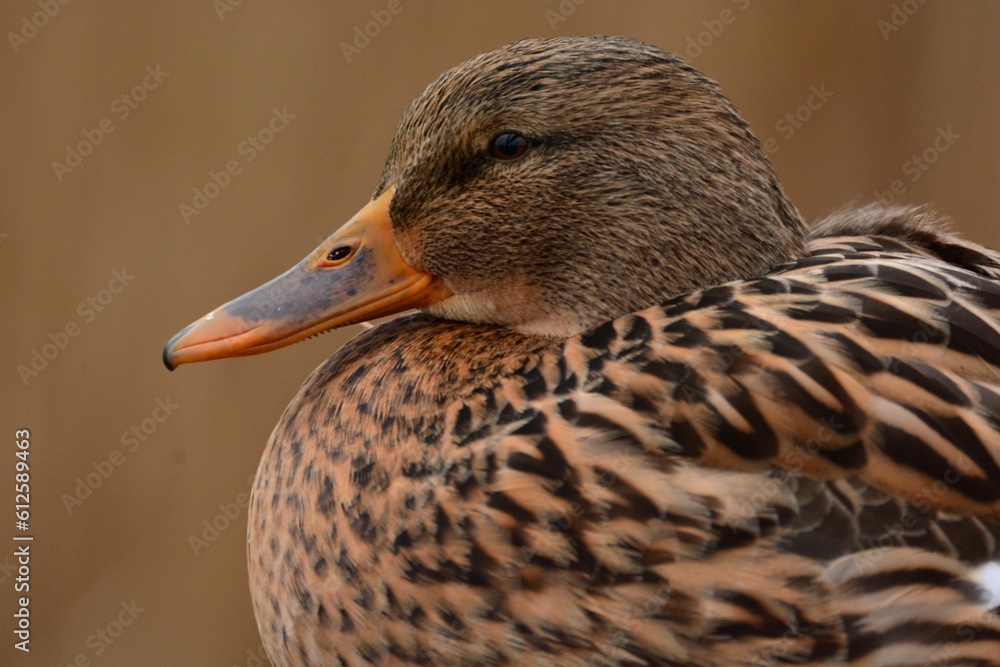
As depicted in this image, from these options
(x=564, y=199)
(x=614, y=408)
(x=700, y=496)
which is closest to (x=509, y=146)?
(x=564, y=199)

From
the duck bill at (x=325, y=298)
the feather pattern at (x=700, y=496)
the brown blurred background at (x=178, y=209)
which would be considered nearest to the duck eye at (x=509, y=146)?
the duck bill at (x=325, y=298)

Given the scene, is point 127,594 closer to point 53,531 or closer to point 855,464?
point 53,531

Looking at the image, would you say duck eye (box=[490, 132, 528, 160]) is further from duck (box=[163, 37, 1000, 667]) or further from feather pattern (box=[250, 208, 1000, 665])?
feather pattern (box=[250, 208, 1000, 665])

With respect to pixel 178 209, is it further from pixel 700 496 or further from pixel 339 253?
pixel 700 496

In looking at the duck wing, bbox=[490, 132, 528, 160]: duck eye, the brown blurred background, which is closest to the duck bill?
bbox=[490, 132, 528, 160]: duck eye

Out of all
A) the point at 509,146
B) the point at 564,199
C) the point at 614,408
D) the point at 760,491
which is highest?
the point at 509,146

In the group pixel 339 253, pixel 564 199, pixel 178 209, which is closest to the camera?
pixel 564 199

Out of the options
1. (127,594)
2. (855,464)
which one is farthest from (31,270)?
(855,464)
